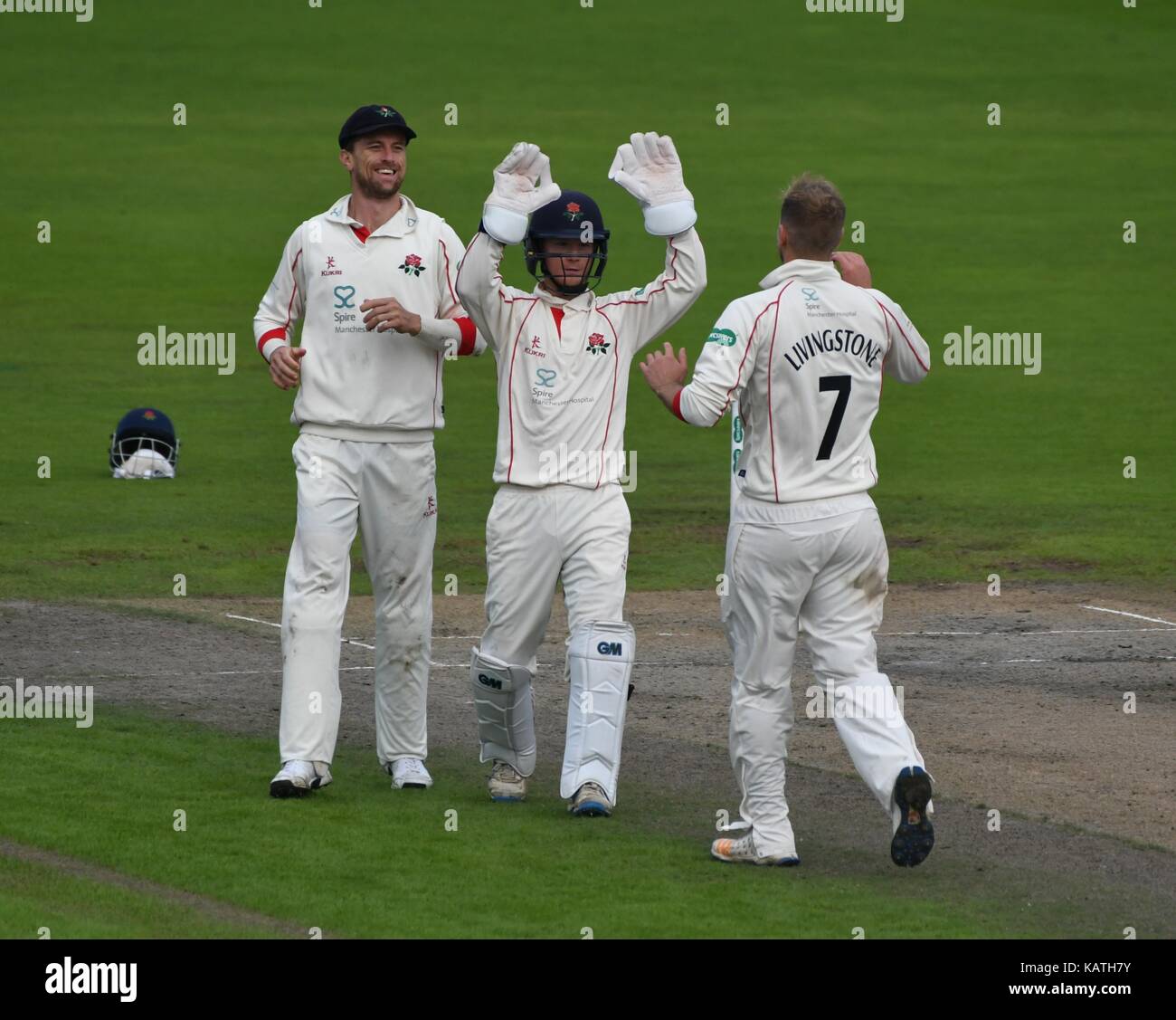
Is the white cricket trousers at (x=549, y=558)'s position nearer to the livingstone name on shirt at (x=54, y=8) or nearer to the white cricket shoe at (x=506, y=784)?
the white cricket shoe at (x=506, y=784)

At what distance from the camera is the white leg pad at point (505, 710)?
8859 mm

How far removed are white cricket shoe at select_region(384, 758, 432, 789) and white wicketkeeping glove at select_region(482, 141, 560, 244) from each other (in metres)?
2.19

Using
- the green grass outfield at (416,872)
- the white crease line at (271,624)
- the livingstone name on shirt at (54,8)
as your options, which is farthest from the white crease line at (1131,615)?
the livingstone name on shirt at (54,8)

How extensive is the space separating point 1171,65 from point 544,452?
148ft

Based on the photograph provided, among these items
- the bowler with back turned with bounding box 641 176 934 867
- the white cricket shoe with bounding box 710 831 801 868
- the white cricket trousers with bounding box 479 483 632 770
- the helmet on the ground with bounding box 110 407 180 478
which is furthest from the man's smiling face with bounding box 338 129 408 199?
the helmet on the ground with bounding box 110 407 180 478

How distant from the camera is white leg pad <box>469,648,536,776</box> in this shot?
29.1 feet

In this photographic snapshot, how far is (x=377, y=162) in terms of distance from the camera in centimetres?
915

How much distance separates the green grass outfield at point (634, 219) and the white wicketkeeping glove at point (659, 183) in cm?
705

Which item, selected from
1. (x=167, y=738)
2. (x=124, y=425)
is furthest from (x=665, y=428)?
(x=167, y=738)

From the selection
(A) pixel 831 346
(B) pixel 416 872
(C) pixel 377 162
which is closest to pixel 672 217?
(A) pixel 831 346

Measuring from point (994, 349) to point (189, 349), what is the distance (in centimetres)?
1100

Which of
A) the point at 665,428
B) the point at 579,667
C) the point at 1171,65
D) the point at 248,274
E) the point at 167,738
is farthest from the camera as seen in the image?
the point at 1171,65
